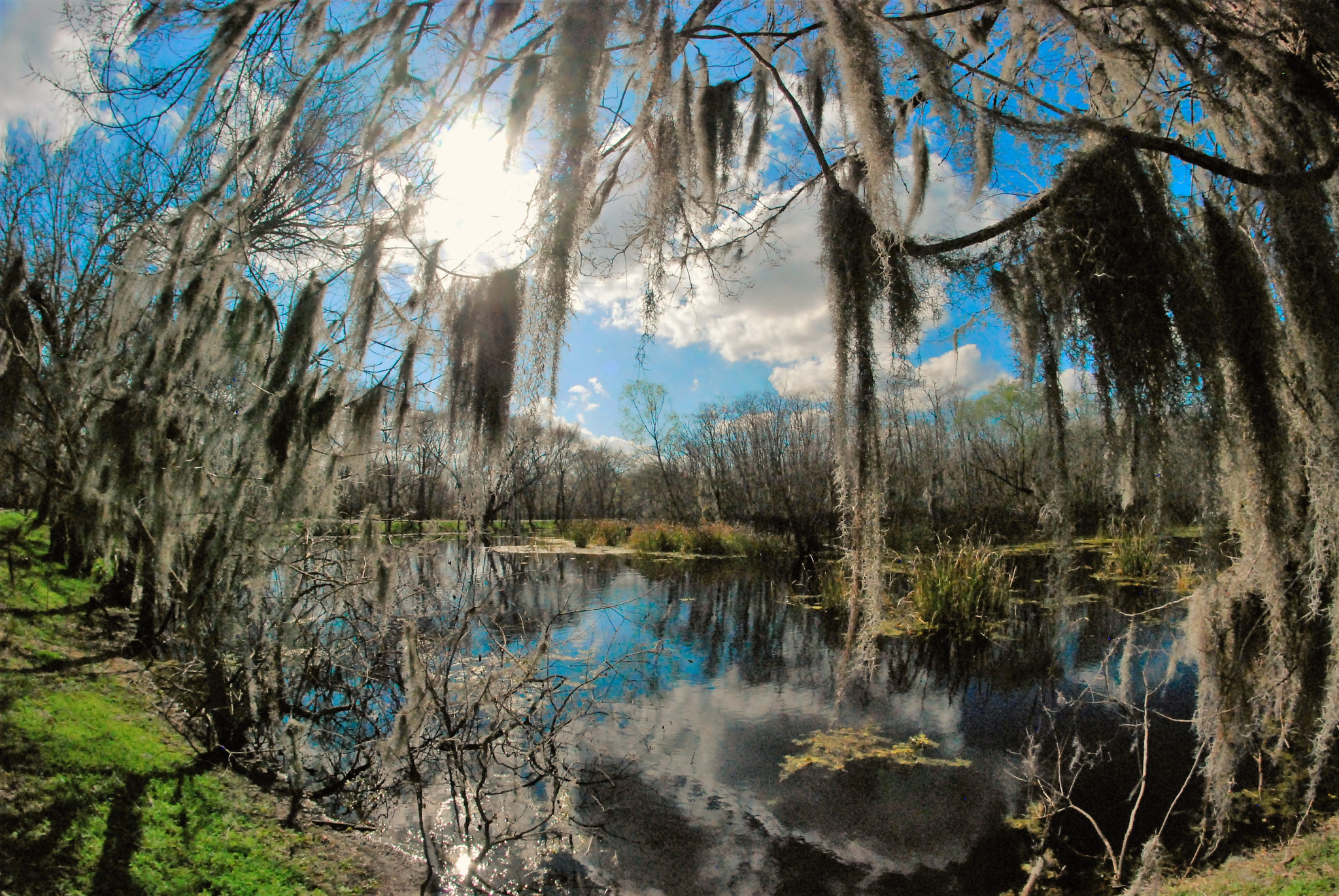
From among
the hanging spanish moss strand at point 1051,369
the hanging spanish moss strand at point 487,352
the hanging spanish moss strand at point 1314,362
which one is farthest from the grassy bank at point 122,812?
the hanging spanish moss strand at point 1314,362

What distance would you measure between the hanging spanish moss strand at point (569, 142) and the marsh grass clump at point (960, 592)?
22.4 feet

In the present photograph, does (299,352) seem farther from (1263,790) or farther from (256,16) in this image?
(1263,790)

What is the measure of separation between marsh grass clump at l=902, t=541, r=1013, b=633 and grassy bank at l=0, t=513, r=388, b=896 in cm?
656

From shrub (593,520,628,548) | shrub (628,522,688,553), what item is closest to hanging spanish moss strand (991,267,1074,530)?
shrub (628,522,688,553)

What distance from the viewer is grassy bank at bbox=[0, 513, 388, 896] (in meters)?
2.63

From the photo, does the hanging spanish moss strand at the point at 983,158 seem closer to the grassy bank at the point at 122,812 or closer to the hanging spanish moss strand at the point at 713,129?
the hanging spanish moss strand at the point at 713,129

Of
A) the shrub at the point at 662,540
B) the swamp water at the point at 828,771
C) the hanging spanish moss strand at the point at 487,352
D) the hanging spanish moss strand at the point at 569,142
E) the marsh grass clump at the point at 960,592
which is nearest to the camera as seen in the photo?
the hanging spanish moss strand at the point at 569,142

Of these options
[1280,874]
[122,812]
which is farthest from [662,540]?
[1280,874]

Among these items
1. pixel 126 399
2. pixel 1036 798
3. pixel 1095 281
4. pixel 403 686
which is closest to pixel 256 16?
pixel 126 399

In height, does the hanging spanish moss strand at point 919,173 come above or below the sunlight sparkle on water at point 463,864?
above

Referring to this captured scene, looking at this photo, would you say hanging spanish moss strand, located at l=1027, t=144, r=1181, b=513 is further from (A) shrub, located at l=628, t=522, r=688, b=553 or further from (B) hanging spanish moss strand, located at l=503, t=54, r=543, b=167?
(A) shrub, located at l=628, t=522, r=688, b=553

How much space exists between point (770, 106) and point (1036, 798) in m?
4.38

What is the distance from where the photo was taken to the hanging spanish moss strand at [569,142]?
Result: 1.87m

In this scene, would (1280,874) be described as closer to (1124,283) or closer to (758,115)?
(1124,283)
